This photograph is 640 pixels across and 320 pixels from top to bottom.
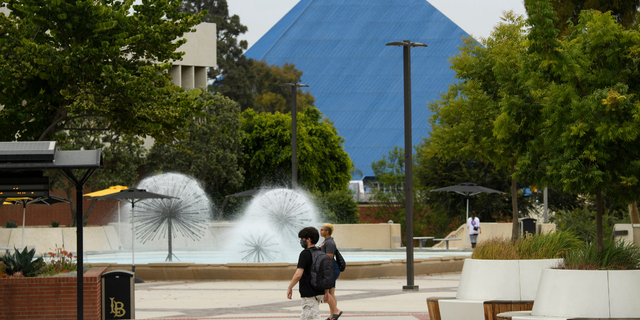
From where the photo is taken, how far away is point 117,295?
1205cm

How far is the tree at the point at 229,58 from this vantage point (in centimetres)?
6888

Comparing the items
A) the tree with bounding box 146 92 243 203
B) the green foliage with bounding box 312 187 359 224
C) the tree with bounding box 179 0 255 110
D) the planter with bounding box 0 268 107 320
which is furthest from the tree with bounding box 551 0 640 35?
the tree with bounding box 179 0 255 110

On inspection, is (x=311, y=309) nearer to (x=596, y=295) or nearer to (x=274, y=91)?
(x=596, y=295)

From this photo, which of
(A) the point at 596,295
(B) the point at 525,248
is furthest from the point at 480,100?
(A) the point at 596,295

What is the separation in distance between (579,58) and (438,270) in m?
11.4

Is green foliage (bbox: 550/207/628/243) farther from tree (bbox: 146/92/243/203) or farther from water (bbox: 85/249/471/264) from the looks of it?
tree (bbox: 146/92/243/203)

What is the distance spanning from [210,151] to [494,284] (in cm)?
3639

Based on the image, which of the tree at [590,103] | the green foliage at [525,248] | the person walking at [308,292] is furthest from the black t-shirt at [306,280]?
the tree at [590,103]

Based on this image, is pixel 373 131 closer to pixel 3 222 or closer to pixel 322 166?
pixel 322 166

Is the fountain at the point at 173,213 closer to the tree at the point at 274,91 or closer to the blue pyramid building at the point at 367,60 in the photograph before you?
the tree at the point at 274,91

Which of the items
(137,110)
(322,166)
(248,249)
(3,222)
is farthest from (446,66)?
(137,110)

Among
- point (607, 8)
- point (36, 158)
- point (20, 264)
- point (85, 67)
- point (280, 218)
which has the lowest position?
point (20, 264)

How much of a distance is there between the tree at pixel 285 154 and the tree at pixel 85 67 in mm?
30243

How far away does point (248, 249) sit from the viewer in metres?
25.2
